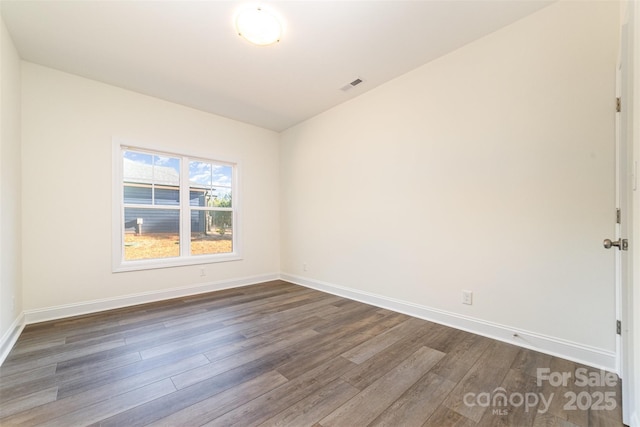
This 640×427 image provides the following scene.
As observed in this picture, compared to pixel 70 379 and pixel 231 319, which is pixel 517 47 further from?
pixel 70 379

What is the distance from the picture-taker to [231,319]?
282cm

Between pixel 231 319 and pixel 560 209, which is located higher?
pixel 560 209

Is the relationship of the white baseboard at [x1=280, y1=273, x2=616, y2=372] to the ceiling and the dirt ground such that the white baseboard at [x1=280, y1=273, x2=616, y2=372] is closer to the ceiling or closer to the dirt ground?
the dirt ground

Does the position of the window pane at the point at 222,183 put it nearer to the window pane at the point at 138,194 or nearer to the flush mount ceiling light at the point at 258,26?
the window pane at the point at 138,194

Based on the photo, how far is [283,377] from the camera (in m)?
1.77

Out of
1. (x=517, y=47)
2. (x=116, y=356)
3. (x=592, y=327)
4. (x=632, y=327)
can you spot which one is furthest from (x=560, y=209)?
(x=116, y=356)

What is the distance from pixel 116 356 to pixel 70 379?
30cm

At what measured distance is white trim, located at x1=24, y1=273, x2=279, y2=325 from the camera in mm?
2773

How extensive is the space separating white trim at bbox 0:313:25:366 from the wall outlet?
153 inches

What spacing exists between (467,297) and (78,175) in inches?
177

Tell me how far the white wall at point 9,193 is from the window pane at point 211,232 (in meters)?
1.80

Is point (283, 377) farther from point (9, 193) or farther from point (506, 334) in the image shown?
point (9, 193)

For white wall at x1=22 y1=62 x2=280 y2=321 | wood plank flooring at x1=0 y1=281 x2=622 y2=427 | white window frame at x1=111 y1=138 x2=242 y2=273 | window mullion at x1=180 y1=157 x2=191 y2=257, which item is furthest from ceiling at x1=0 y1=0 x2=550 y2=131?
wood plank flooring at x1=0 y1=281 x2=622 y2=427

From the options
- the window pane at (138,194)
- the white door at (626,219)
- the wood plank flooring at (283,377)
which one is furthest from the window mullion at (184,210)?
the white door at (626,219)
